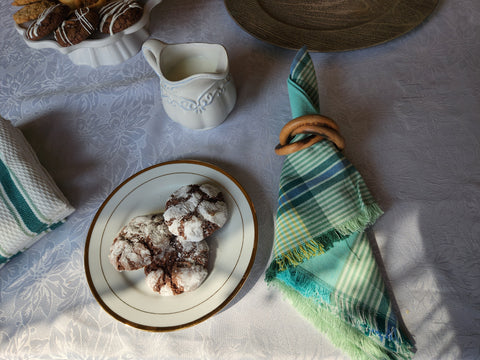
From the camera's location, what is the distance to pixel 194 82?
0.52 metres

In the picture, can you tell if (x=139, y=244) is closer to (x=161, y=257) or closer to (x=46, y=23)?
(x=161, y=257)

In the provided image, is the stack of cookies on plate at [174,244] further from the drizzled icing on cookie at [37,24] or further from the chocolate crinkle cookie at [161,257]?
the drizzled icing on cookie at [37,24]

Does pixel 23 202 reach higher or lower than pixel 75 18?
lower

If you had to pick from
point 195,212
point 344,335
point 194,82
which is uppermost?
point 194,82

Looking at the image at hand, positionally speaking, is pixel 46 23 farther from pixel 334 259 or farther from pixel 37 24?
pixel 334 259

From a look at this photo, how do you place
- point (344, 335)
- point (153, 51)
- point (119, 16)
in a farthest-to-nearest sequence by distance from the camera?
1. point (119, 16)
2. point (153, 51)
3. point (344, 335)

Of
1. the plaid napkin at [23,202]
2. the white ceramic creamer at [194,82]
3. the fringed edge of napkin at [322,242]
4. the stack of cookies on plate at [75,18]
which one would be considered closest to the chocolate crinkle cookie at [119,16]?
the stack of cookies on plate at [75,18]

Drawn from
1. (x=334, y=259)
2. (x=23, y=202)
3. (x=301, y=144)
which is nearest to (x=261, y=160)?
(x=301, y=144)

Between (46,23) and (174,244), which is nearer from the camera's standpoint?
(174,244)

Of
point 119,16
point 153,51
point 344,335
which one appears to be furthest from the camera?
point 119,16

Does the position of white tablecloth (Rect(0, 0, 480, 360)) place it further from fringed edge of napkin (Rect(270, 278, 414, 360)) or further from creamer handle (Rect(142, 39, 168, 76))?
creamer handle (Rect(142, 39, 168, 76))

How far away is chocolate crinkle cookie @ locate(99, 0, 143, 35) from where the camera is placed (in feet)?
2.12

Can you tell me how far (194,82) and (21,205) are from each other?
13.1 inches

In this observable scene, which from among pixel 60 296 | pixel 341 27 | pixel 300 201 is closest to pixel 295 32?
pixel 341 27
